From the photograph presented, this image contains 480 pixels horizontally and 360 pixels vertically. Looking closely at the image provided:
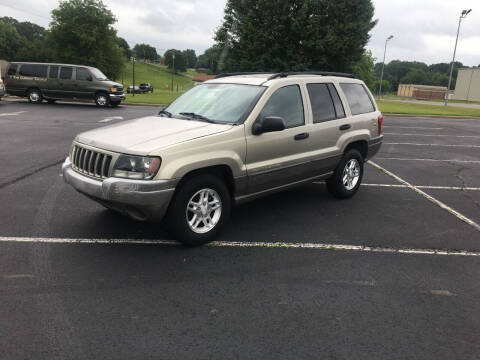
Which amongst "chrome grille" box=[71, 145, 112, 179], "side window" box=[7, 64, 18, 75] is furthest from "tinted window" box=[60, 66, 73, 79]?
"chrome grille" box=[71, 145, 112, 179]

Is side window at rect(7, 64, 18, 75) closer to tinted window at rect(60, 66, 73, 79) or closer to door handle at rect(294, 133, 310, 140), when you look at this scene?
tinted window at rect(60, 66, 73, 79)

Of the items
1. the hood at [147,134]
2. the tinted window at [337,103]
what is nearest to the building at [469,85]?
the tinted window at [337,103]

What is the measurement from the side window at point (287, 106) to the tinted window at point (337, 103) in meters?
0.81

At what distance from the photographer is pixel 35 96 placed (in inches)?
820

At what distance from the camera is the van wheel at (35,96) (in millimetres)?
20734

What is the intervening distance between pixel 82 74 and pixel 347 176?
1785 cm

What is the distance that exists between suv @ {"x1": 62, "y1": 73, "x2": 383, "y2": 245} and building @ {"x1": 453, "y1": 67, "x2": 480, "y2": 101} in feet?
345

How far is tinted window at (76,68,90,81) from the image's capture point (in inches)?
803

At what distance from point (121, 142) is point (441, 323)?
3297 mm

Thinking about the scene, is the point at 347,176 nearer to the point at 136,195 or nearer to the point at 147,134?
the point at 147,134

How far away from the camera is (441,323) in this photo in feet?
10.2

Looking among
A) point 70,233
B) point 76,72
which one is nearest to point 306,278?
point 70,233

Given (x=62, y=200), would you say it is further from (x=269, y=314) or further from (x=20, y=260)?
(x=269, y=314)

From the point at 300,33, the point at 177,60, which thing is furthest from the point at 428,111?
the point at 177,60
